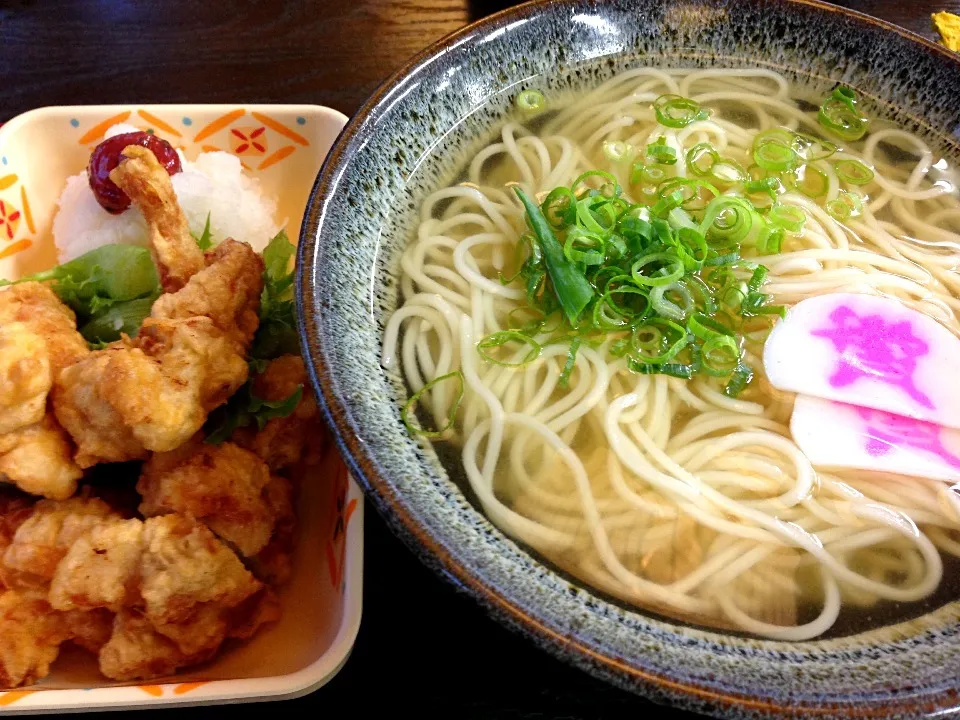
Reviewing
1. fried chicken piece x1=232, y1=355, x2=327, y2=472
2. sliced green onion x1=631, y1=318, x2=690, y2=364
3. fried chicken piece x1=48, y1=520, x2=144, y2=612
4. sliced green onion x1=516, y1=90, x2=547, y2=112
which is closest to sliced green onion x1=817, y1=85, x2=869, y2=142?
sliced green onion x1=516, y1=90, x2=547, y2=112

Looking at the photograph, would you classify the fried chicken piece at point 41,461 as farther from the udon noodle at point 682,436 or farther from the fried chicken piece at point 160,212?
the udon noodle at point 682,436

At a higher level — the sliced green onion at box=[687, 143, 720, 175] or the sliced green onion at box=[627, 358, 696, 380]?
the sliced green onion at box=[687, 143, 720, 175]

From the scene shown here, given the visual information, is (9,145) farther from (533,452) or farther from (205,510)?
(533,452)

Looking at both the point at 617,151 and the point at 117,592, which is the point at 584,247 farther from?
the point at 117,592

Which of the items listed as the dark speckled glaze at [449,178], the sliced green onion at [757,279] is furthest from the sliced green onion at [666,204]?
the dark speckled glaze at [449,178]

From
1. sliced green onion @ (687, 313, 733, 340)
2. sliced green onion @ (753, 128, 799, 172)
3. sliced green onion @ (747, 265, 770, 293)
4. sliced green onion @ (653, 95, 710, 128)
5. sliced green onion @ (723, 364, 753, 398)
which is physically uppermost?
sliced green onion @ (653, 95, 710, 128)

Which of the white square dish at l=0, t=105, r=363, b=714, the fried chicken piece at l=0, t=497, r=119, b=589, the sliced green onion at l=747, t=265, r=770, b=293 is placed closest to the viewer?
the white square dish at l=0, t=105, r=363, b=714

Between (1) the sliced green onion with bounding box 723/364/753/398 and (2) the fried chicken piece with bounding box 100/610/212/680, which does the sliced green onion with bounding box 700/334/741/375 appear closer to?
(1) the sliced green onion with bounding box 723/364/753/398
